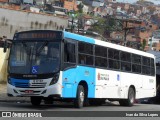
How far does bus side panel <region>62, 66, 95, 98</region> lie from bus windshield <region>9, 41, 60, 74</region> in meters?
0.63

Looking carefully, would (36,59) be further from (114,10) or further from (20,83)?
(114,10)

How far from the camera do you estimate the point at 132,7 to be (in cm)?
16588

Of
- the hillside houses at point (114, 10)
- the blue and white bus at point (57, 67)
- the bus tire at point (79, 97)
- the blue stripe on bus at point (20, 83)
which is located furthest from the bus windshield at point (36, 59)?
the hillside houses at point (114, 10)

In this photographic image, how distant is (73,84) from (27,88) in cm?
178

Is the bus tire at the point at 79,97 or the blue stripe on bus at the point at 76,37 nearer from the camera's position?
the blue stripe on bus at the point at 76,37

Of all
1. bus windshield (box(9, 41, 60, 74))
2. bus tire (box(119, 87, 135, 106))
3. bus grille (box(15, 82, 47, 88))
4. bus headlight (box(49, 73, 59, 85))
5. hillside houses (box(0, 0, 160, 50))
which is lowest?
bus tire (box(119, 87, 135, 106))

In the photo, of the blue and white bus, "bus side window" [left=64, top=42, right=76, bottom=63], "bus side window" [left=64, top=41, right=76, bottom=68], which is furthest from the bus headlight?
"bus side window" [left=64, top=42, right=76, bottom=63]

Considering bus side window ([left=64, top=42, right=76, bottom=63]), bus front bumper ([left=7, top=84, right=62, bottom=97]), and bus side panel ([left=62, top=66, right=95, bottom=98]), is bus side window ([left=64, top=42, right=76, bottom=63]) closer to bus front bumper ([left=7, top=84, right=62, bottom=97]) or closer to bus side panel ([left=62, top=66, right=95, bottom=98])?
bus side panel ([left=62, top=66, right=95, bottom=98])

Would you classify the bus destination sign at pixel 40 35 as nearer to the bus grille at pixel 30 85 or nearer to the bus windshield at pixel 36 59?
the bus windshield at pixel 36 59

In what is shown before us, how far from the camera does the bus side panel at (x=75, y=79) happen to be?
16406 millimetres

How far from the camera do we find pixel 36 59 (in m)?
16.4

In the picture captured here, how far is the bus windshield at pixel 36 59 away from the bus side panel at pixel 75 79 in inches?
24.7

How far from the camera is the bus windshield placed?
16234 mm

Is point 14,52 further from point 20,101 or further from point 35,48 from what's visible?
point 20,101
